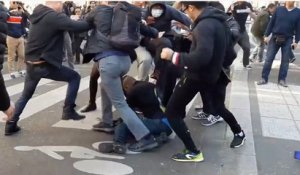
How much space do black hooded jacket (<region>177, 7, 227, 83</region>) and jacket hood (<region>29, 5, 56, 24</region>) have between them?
67.0 inches

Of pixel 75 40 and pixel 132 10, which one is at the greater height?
pixel 132 10

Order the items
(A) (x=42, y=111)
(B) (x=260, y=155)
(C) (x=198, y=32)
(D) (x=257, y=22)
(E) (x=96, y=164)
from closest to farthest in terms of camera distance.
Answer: (C) (x=198, y=32), (E) (x=96, y=164), (B) (x=260, y=155), (A) (x=42, y=111), (D) (x=257, y=22)

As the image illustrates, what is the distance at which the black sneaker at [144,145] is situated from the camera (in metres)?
4.42

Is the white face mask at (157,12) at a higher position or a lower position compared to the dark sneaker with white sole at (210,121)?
higher

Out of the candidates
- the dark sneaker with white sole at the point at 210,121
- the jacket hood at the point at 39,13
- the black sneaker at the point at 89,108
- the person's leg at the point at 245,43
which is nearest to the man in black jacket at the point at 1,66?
the jacket hood at the point at 39,13

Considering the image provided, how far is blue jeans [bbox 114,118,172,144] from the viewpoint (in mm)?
4492

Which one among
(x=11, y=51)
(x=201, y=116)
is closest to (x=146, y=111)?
(x=201, y=116)

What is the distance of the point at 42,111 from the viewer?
19.7 ft

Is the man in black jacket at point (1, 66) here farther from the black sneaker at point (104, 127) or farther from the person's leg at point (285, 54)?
the person's leg at point (285, 54)

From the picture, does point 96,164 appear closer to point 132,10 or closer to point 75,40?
point 132,10

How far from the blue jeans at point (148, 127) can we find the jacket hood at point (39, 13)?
147cm

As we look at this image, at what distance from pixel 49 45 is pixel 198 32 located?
1844mm

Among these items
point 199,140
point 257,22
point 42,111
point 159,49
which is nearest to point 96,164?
point 199,140

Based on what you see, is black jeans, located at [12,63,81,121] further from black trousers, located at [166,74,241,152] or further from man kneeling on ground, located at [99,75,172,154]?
black trousers, located at [166,74,241,152]
